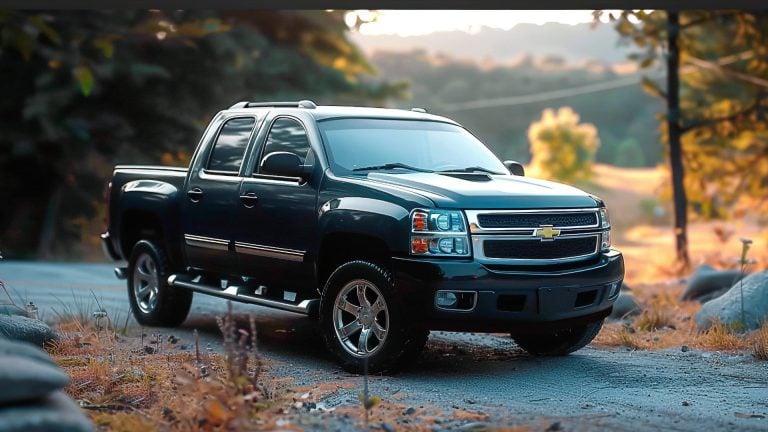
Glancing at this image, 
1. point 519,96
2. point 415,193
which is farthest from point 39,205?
point 519,96

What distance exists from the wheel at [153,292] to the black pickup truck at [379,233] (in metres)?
0.05

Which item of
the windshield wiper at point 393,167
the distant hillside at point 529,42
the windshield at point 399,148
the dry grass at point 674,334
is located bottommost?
the dry grass at point 674,334

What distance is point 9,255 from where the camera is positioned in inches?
993

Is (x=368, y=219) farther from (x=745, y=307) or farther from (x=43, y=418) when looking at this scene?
(x=745, y=307)

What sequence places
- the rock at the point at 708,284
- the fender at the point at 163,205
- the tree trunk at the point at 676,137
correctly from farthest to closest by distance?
the tree trunk at the point at 676,137
the rock at the point at 708,284
the fender at the point at 163,205

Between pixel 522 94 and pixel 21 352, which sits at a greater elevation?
pixel 522 94

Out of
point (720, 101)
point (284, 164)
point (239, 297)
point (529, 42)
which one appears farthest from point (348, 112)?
point (529, 42)

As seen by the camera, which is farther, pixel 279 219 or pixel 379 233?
pixel 279 219

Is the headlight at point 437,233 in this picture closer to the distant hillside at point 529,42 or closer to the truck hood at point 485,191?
the truck hood at point 485,191

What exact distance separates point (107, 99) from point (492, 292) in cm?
1840

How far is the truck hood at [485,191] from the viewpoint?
23.7ft

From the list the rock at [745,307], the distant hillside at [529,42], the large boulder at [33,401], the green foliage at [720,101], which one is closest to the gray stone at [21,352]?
the large boulder at [33,401]

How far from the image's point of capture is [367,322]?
7.50 metres

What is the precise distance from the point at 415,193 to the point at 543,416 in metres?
1.90
